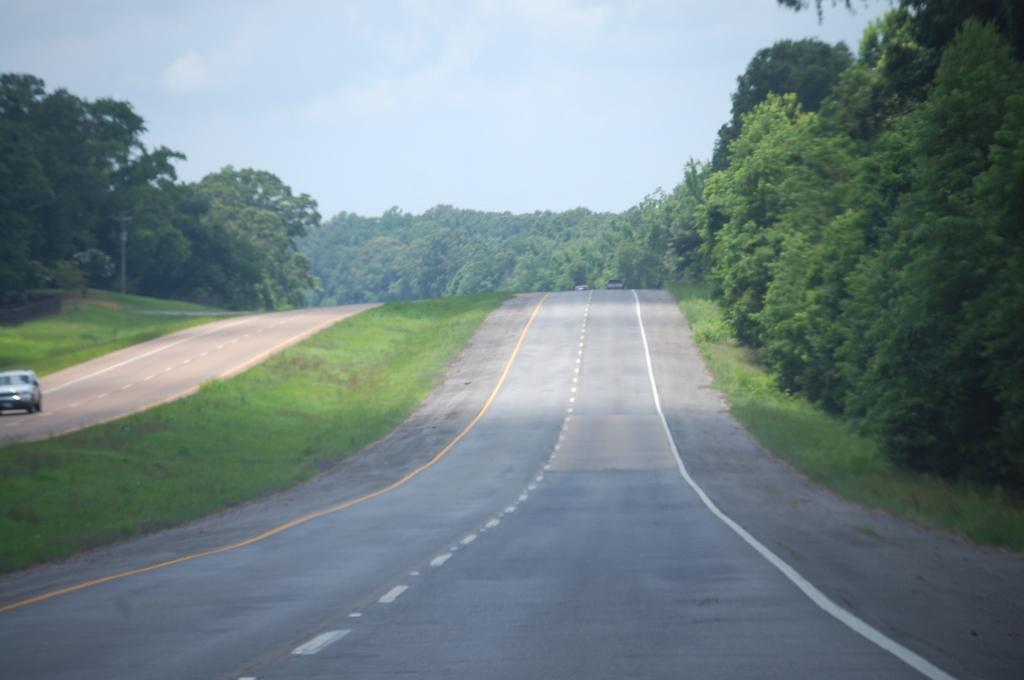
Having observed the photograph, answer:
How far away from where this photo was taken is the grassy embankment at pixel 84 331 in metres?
60.4

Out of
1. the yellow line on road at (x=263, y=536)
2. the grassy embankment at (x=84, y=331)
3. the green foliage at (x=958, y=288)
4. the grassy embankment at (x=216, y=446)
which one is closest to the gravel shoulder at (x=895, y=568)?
the green foliage at (x=958, y=288)

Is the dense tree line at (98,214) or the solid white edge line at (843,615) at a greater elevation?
the dense tree line at (98,214)

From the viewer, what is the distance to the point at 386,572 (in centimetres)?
1150

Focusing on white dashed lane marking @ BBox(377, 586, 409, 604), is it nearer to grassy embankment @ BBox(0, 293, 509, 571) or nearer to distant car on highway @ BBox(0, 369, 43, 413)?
grassy embankment @ BBox(0, 293, 509, 571)

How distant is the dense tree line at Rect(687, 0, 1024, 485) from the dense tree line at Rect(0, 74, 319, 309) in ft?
229

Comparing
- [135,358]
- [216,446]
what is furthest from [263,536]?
[135,358]

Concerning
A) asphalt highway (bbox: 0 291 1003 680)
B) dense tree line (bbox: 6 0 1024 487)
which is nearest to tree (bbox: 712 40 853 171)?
dense tree line (bbox: 6 0 1024 487)

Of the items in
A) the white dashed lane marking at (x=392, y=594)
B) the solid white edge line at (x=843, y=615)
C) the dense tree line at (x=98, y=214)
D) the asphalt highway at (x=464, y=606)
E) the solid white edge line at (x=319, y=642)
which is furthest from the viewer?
the dense tree line at (x=98, y=214)

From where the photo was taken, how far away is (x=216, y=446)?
108 feet

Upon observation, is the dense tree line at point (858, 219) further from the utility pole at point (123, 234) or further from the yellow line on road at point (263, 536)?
the yellow line on road at point (263, 536)

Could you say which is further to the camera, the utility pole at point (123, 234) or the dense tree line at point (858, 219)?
the utility pole at point (123, 234)

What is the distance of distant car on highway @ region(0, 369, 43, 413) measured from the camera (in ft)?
132

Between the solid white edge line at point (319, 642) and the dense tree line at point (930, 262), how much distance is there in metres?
16.9

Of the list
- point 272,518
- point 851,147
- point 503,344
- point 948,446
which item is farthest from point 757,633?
point 503,344
